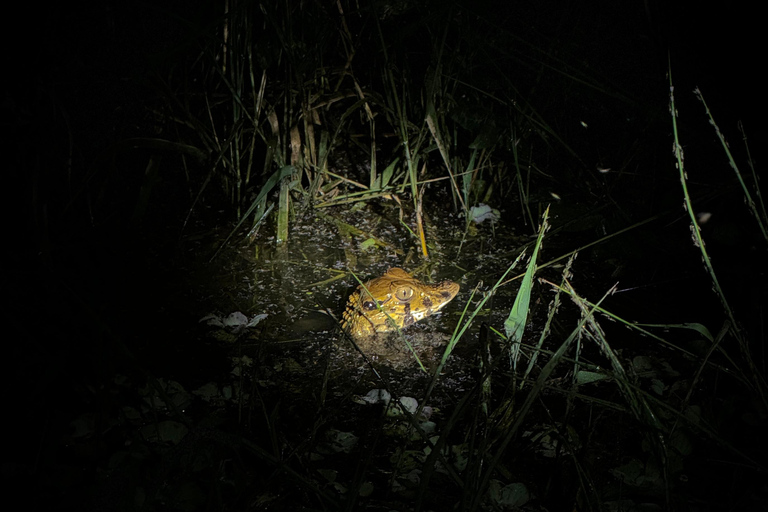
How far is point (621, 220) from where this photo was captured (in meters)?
2.55

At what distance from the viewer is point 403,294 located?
2.25m

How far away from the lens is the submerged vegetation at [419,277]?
1504 mm

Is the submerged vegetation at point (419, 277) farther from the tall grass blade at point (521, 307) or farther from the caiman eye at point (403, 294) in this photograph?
the caiman eye at point (403, 294)

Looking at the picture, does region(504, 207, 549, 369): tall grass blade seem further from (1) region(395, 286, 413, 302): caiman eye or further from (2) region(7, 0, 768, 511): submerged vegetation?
(1) region(395, 286, 413, 302): caiman eye

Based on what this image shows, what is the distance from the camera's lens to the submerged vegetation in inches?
59.2

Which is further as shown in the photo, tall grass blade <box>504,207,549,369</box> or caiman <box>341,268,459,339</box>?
caiman <box>341,268,459,339</box>

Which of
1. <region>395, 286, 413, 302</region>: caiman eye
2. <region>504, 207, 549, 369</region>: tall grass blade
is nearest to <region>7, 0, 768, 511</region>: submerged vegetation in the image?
<region>504, 207, 549, 369</region>: tall grass blade

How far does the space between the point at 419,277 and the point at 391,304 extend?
15.5 inches

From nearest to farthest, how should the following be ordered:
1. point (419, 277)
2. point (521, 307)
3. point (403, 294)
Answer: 1. point (521, 307)
2. point (403, 294)
3. point (419, 277)

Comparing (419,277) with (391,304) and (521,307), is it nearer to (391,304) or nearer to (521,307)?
(391,304)

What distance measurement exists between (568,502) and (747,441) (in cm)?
68

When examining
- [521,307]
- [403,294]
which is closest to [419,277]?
[403,294]

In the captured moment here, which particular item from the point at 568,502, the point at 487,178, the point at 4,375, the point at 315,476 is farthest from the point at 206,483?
the point at 487,178

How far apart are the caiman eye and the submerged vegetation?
0.16 metres
